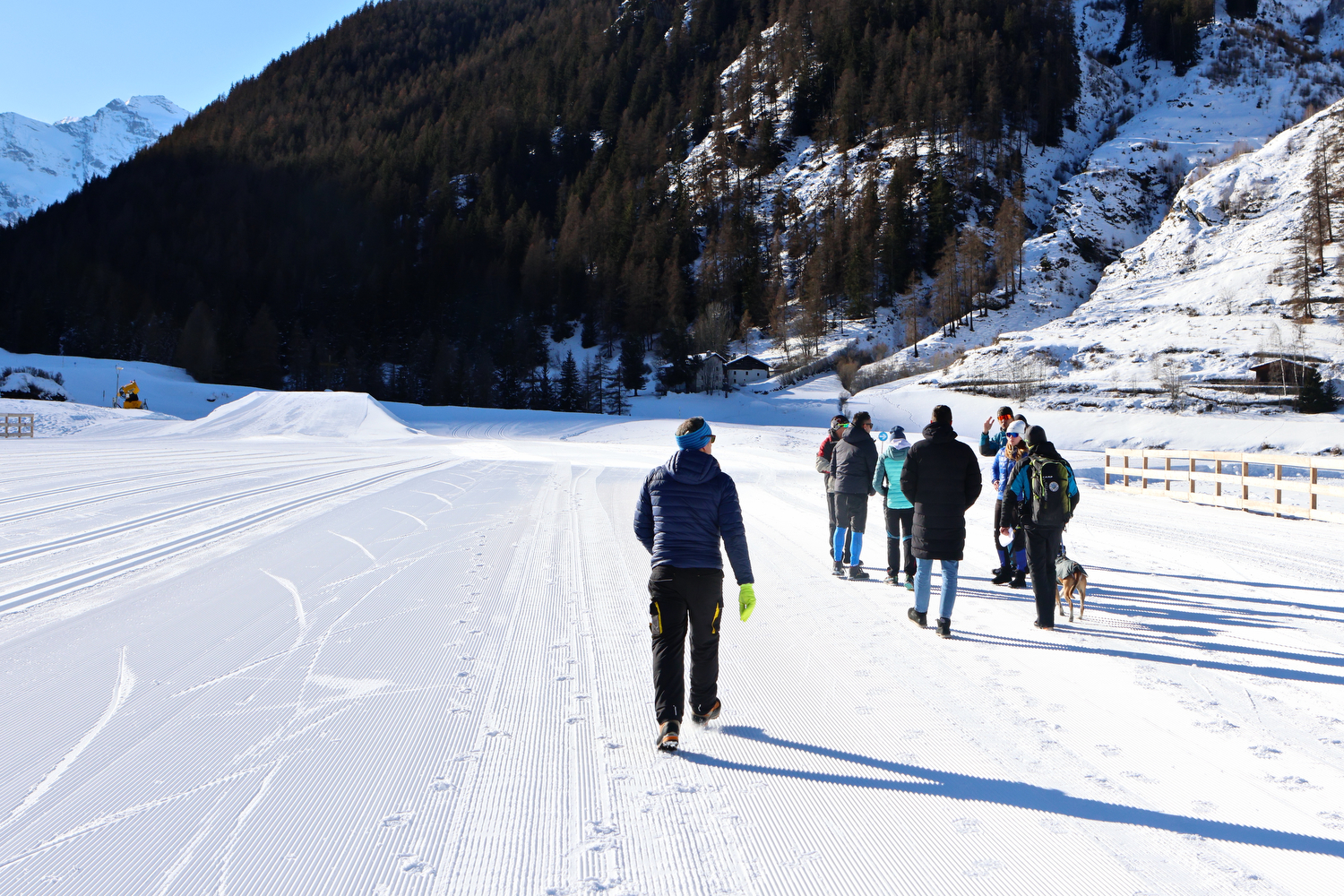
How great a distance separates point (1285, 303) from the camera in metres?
44.9

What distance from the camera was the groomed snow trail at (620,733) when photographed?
104 inches

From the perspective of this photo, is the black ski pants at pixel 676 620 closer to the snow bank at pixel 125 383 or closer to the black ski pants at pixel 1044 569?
the black ski pants at pixel 1044 569

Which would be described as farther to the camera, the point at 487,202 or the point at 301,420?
the point at 487,202

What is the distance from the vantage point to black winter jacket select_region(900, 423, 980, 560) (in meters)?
5.51

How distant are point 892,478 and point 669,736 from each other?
442cm

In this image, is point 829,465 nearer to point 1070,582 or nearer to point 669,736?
point 1070,582

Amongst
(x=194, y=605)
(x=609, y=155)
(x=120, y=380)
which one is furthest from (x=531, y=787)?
(x=609, y=155)

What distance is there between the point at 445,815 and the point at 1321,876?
10.8 ft

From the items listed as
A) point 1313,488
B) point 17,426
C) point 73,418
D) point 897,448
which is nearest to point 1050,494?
point 897,448

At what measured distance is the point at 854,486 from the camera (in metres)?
7.45

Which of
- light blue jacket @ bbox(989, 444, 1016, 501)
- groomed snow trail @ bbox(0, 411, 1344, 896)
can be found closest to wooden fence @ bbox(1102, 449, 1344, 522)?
groomed snow trail @ bbox(0, 411, 1344, 896)

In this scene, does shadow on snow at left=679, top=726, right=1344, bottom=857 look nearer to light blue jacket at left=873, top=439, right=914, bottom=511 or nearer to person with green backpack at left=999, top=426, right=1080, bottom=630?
person with green backpack at left=999, top=426, right=1080, bottom=630

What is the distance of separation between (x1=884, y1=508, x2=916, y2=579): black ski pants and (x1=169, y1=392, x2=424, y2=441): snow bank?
94.3 ft

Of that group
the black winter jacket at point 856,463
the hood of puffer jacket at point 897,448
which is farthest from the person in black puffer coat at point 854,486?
the hood of puffer jacket at point 897,448
